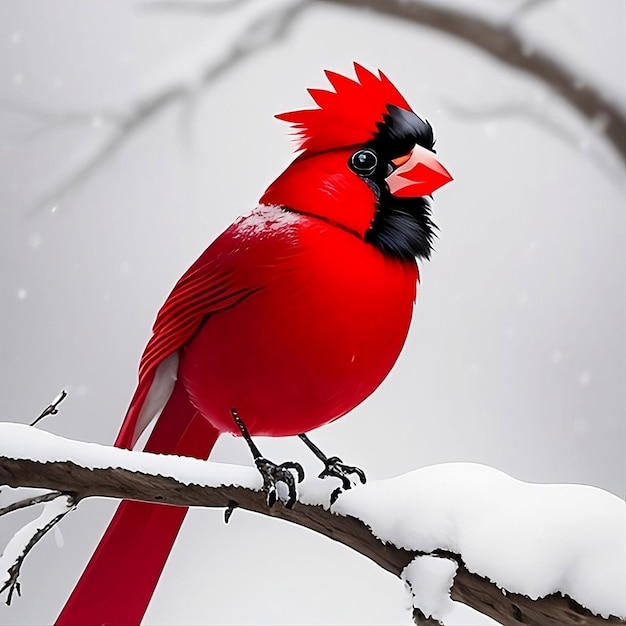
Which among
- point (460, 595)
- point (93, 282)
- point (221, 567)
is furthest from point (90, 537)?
point (460, 595)

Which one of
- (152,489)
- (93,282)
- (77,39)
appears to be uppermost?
(77,39)

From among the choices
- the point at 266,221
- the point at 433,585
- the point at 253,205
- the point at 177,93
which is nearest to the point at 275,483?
the point at 433,585

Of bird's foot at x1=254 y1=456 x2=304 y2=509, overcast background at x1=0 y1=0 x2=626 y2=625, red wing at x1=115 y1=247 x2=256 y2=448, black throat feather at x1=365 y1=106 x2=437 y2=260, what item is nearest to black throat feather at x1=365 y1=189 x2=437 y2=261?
black throat feather at x1=365 y1=106 x2=437 y2=260

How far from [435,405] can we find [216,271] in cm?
53

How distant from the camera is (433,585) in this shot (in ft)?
2.43

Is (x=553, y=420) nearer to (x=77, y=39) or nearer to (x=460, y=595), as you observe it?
(x=460, y=595)

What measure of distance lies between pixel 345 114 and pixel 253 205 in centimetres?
40

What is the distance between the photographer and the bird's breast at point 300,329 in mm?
868

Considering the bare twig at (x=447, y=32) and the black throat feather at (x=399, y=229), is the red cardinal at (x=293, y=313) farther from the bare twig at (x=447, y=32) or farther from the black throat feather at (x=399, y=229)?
the bare twig at (x=447, y=32)

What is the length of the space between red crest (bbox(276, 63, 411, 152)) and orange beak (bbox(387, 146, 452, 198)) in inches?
2.0

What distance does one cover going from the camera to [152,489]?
804 mm

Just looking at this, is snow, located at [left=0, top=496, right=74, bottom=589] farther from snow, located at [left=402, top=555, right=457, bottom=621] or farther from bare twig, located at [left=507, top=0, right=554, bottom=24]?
bare twig, located at [left=507, top=0, right=554, bottom=24]

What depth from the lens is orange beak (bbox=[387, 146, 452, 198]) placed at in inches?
Answer: 36.9

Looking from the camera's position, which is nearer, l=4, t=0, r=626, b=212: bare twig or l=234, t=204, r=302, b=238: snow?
l=234, t=204, r=302, b=238: snow
